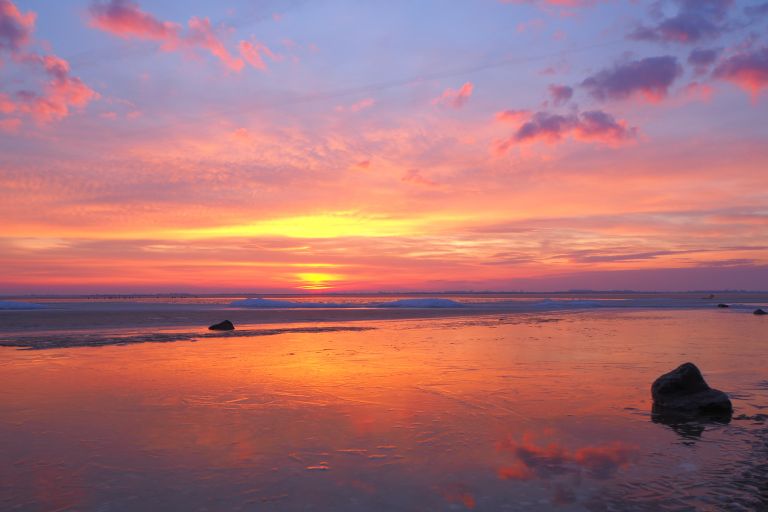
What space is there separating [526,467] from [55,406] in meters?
8.75

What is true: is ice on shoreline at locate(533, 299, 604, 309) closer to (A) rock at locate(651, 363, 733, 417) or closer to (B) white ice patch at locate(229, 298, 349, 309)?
(B) white ice patch at locate(229, 298, 349, 309)

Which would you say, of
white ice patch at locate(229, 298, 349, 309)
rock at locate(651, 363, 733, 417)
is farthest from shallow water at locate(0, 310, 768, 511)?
white ice patch at locate(229, 298, 349, 309)

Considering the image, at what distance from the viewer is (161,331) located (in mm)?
27750

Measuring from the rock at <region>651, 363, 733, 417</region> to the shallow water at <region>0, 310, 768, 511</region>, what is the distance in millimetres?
461

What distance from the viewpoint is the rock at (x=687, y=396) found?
32.7 ft

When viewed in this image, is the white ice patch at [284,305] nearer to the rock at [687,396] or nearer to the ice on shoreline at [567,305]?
the ice on shoreline at [567,305]

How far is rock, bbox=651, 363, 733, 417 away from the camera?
9977mm

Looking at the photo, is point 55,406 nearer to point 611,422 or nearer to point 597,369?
point 611,422

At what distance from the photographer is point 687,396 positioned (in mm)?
10461

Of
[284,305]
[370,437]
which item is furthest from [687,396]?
[284,305]

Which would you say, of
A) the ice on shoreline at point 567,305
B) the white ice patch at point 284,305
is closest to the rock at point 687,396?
the ice on shoreline at point 567,305

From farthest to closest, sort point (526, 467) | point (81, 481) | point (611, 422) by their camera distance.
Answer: point (611, 422) → point (526, 467) → point (81, 481)

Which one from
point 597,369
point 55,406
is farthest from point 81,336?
point 597,369

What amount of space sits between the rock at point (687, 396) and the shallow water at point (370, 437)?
1.51 feet
